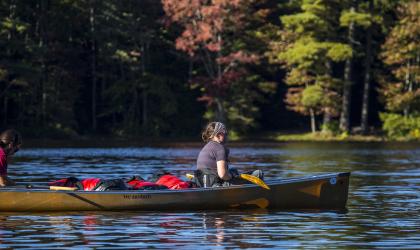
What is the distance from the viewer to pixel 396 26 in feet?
220

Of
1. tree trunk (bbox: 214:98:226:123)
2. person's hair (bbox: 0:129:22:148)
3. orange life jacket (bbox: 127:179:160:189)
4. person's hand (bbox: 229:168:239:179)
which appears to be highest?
tree trunk (bbox: 214:98:226:123)

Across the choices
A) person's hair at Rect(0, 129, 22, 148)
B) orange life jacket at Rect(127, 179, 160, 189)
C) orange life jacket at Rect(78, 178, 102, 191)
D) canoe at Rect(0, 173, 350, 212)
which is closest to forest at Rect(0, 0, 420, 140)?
orange life jacket at Rect(127, 179, 160, 189)

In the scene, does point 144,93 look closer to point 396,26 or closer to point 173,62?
point 173,62

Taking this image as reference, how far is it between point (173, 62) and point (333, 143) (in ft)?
46.1

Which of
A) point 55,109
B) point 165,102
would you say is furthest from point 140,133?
point 55,109

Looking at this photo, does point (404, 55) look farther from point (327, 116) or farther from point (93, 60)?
point (93, 60)

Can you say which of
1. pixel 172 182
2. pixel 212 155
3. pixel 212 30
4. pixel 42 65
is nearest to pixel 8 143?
pixel 172 182

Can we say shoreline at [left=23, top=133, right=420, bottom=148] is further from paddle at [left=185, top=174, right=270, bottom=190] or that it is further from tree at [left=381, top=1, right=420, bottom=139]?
paddle at [left=185, top=174, right=270, bottom=190]

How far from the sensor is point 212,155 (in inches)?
886

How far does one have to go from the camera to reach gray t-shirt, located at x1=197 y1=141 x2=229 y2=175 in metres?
22.3

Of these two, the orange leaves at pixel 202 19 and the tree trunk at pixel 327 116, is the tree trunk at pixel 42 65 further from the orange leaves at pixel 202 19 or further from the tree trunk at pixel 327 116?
the tree trunk at pixel 327 116

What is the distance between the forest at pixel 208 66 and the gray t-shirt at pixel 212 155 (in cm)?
4216

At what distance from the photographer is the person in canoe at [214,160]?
22391mm

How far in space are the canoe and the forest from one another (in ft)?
139
